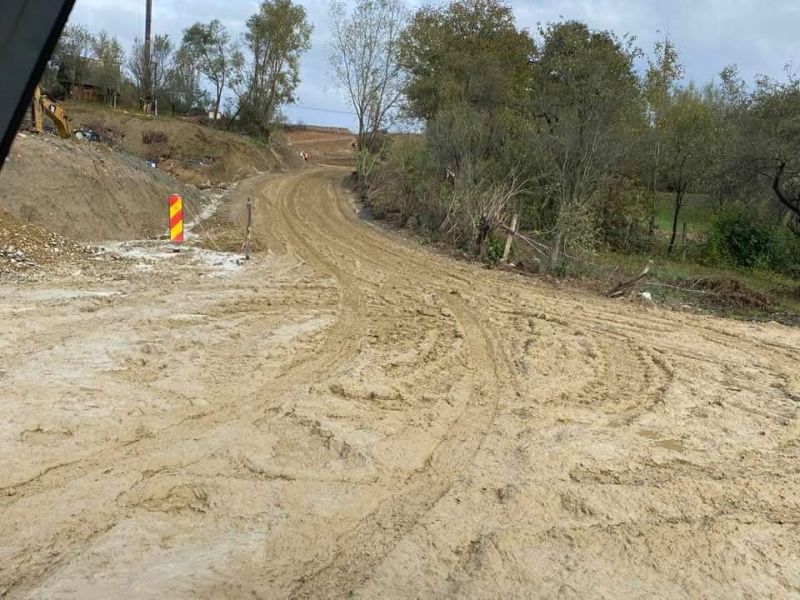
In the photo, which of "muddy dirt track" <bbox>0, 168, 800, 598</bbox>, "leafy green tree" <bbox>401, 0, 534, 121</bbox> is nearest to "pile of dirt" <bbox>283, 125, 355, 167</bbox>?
"leafy green tree" <bbox>401, 0, 534, 121</bbox>

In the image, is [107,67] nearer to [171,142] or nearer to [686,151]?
[171,142]

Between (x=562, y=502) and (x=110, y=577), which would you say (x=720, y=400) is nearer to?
(x=562, y=502)

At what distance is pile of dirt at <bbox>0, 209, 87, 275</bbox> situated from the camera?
9.70 metres

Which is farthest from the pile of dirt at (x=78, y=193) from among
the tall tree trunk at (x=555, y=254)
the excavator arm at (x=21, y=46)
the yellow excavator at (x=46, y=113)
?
the excavator arm at (x=21, y=46)

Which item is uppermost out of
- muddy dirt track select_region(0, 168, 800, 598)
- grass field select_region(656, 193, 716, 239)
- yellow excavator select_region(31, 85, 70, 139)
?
yellow excavator select_region(31, 85, 70, 139)

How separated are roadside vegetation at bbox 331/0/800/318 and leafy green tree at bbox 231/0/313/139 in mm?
23327

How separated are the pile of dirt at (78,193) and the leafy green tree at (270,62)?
1470 inches

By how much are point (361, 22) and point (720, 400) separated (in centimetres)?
4046

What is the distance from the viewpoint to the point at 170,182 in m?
20.1

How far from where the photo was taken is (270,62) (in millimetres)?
52688

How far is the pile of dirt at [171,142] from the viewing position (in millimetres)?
37781

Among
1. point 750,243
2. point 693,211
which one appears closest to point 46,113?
point 750,243

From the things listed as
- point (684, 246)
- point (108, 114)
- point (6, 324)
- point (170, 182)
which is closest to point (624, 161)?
point (684, 246)

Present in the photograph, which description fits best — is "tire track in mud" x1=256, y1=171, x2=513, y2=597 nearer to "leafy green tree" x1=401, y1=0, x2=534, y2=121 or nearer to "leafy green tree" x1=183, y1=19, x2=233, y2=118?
"leafy green tree" x1=401, y1=0, x2=534, y2=121
